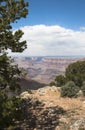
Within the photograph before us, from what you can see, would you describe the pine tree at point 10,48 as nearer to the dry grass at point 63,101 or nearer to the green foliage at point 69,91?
the dry grass at point 63,101

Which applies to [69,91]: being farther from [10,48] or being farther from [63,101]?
[10,48]

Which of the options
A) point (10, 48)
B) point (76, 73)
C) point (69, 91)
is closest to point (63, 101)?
point (69, 91)

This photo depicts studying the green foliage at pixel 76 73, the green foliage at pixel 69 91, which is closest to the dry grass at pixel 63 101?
the green foliage at pixel 69 91

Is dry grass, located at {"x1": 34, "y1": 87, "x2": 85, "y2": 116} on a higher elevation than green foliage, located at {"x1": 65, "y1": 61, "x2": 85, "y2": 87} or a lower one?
lower

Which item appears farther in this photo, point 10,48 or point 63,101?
point 63,101

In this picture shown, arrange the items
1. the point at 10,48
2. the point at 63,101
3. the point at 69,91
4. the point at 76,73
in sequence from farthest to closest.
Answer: the point at 76,73 < the point at 69,91 < the point at 63,101 < the point at 10,48

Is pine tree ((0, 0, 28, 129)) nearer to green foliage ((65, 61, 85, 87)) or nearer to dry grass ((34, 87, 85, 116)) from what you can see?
dry grass ((34, 87, 85, 116))

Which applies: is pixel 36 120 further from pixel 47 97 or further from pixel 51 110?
pixel 47 97

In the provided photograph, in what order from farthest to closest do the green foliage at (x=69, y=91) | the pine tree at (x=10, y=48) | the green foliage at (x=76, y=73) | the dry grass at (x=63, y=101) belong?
the green foliage at (x=76, y=73), the green foliage at (x=69, y=91), the dry grass at (x=63, y=101), the pine tree at (x=10, y=48)

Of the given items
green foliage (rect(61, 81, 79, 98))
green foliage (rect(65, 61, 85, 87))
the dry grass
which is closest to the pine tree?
the dry grass

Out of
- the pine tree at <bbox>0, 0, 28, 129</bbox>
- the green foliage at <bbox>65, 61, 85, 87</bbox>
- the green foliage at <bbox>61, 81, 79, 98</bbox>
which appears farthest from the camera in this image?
the green foliage at <bbox>65, 61, 85, 87</bbox>

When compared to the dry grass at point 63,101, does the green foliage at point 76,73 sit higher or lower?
higher

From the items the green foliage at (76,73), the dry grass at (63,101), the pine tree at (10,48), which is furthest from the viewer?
the green foliage at (76,73)

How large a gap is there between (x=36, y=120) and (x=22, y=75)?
228 inches
